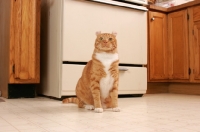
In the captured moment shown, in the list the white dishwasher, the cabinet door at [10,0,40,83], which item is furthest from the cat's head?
the cabinet door at [10,0,40,83]

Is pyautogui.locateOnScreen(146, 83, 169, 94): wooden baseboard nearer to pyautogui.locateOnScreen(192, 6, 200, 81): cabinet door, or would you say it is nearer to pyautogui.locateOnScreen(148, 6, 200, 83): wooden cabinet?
pyautogui.locateOnScreen(148, 6, 200, 83): wooden cabinet

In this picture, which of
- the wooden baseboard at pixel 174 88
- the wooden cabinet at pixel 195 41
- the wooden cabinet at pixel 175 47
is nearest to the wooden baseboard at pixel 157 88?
the wooden baseboard at pixel 174 88

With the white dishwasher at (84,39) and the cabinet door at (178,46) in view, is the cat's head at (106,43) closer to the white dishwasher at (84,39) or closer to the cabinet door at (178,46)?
the white dishwasher at (84,39)

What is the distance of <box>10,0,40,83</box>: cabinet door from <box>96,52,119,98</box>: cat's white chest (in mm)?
853

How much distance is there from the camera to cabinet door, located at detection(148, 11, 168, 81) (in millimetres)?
2598

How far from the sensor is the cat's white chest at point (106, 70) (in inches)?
54.4

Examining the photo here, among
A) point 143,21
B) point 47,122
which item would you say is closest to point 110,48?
point 47,122

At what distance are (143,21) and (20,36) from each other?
113 centimetres

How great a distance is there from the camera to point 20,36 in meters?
2.00

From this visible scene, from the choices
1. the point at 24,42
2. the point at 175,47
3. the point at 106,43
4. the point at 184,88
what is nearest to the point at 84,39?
the point at 24,42

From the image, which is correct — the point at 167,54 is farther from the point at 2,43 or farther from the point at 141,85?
the point at 2,43

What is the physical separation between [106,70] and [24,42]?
3.10 ft

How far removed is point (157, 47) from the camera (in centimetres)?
266

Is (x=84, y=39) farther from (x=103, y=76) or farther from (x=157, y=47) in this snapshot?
(x=157, y=47)
